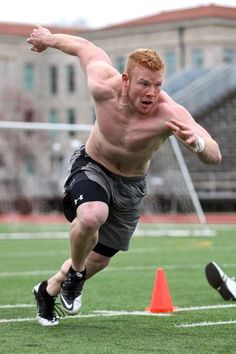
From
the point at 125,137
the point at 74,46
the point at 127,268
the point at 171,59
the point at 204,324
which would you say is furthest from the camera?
the point at 171,59

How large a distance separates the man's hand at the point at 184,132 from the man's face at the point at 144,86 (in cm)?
33

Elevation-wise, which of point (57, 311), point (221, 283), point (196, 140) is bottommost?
point (221, 283)

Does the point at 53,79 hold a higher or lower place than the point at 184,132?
lower

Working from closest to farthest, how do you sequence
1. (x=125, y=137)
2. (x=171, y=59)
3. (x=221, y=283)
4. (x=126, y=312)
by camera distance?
(x=125, y=137)
(x=126, y=312)
(x=221, y=283)
(x=171, y=59)

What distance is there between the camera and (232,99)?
45.3 metres

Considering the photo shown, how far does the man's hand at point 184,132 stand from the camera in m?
6.73

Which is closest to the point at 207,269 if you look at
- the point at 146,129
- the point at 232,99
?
the point at 146,129

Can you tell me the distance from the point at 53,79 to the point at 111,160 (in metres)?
81.0

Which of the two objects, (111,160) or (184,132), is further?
(111,160)

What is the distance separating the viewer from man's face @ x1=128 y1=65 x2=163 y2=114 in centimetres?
712

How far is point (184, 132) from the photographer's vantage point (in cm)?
677

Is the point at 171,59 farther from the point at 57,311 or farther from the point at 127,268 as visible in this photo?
the point at 57,311

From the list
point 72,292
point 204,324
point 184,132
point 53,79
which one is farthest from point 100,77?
point 53,79

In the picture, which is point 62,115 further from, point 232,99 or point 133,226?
point 133,226
